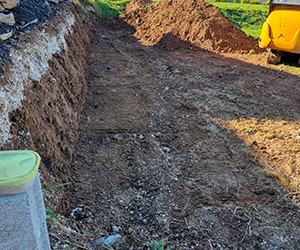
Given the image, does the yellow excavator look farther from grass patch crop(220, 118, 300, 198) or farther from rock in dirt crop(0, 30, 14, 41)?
rock in dirt crop(0, 30, 14, 41)

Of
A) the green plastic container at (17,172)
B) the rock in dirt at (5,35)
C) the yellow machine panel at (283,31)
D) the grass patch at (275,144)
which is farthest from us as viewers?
the yellow machine panel at (283,31)

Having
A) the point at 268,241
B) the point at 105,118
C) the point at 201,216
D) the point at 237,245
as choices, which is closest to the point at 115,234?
the point at 201,216

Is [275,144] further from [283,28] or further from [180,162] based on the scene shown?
[283,28]

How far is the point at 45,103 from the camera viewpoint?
4.46 meters

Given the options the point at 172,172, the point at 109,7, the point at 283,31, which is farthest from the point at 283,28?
the point at 109,7

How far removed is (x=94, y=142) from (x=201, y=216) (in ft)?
8.29

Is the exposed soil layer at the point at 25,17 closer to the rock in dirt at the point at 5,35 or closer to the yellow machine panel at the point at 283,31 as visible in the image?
the rock in dirt at the point at 5,35

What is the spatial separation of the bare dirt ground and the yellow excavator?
81 centimetres

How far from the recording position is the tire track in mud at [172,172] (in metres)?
3.58

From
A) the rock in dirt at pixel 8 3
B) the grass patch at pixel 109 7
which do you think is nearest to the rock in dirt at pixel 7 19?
the rock in dirt at pixel 8 3

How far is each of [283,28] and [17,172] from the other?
8598 mm

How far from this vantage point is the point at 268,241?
3525 millimetres

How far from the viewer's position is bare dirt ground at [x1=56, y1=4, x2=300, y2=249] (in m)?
3.59

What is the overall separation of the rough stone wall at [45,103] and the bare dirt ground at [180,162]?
0.33 meters
